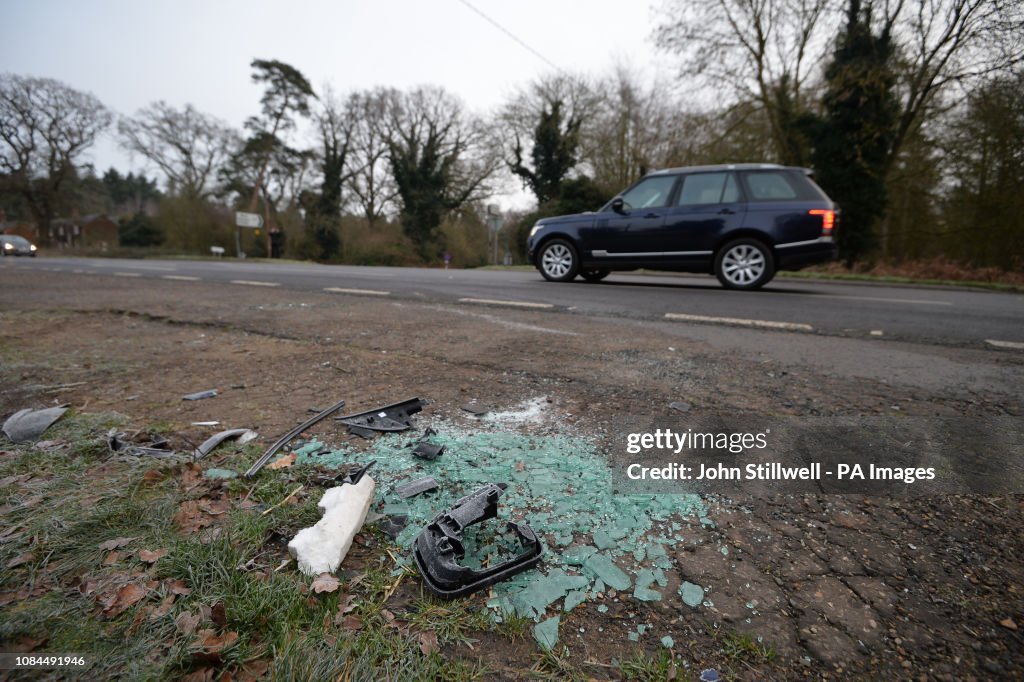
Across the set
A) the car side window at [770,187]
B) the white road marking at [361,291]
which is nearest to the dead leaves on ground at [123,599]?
the white road marking at [361,291]

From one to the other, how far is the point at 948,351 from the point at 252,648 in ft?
14.8

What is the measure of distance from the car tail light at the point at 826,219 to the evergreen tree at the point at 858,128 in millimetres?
8508

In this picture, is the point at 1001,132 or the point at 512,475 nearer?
the point at 512,475

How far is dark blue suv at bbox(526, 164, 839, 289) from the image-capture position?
7.21 m

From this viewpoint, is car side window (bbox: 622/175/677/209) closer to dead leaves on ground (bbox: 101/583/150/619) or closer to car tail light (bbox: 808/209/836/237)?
car tail light (bbox: 808/209/836/237)

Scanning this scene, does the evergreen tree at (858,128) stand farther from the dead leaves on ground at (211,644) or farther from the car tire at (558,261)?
the dead leaves on ground at (211,644)

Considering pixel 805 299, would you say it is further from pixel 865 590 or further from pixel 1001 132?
pixel 1001 132

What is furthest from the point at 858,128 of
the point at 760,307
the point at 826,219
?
the point at 760,307

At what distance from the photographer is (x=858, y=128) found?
13984 mm

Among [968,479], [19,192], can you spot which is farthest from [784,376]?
[19,192]

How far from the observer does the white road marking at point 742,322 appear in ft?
14.1

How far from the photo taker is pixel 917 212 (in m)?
16.2


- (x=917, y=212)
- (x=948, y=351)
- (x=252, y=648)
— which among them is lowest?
(x=252, y=648)

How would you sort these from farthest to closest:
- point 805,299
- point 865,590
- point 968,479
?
point 805,299 < point 968,479 < point 865,590
